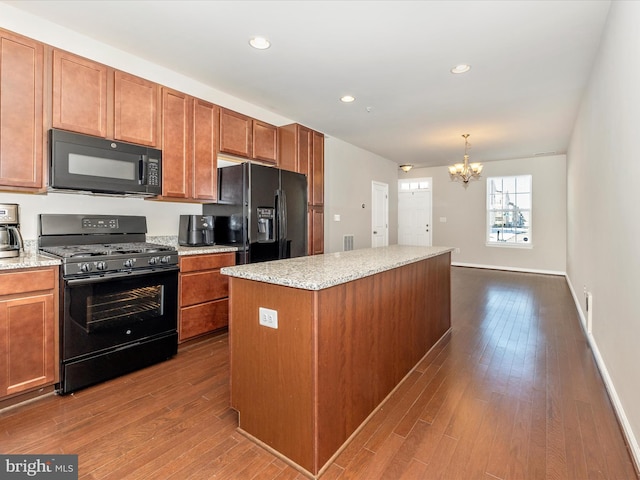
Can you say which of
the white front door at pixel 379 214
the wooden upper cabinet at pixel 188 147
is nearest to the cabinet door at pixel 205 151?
the wooden upper cabinet at pixel 188 147

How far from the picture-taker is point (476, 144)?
596cm

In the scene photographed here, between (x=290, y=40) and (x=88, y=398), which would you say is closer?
(x=88, y=398)

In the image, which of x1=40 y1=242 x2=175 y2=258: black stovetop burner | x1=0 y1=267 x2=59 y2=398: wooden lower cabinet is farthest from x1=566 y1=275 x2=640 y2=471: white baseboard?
x1=0 y1=267 x2=59 y2=398: wooden lower cabinet

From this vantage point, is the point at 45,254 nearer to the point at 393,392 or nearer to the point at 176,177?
the point at 176,177

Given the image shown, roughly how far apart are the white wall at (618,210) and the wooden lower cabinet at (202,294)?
3010mm

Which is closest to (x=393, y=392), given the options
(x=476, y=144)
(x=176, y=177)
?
(x=176, y=177)

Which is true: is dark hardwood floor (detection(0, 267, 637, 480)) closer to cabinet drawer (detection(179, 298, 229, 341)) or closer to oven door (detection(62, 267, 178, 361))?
cabinet drawer (detection(179, 298, 229, 341))

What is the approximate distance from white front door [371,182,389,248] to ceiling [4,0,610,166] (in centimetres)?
255

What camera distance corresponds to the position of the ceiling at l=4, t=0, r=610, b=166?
226 cm

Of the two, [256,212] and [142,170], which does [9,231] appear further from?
[256,212]

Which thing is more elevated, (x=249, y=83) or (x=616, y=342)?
(x=249, y=83)

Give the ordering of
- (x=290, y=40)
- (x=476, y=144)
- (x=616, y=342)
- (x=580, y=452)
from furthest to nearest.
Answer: (x=476, y=144) < (x=290, y=40) < (x=616, y=342) < (x=580, y=452)

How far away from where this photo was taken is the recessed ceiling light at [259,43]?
Answer: 8.57 ft

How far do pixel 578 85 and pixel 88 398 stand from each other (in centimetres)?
520
